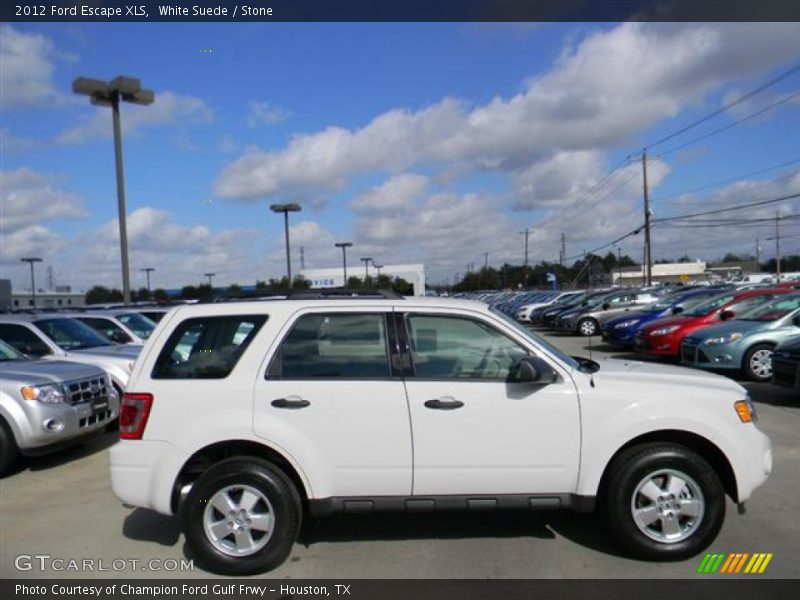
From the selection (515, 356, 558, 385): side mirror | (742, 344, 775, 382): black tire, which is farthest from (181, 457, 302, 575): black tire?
(742, 344, 775, 382): black tire

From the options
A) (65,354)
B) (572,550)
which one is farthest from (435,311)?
(65,354)

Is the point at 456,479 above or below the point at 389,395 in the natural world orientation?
below

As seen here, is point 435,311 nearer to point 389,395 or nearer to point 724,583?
point 389,395

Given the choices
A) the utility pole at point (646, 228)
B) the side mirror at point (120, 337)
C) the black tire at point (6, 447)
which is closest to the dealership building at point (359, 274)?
the utility pole at point (646, 228)

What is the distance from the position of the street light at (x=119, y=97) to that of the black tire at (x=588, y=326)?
15907 millimetres

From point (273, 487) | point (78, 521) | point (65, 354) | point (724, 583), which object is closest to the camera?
point (724, 583)

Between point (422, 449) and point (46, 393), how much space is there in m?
4.87

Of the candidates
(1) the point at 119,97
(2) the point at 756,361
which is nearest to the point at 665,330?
(2) the point at 756,361

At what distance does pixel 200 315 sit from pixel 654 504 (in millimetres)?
3371

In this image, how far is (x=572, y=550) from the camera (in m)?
4.39

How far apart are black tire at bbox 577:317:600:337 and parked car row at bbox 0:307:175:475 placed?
53.9 feet

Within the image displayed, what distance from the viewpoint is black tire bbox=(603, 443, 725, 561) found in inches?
163

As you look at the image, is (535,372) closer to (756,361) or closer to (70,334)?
(756,361)

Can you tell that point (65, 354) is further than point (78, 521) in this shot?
Yes
